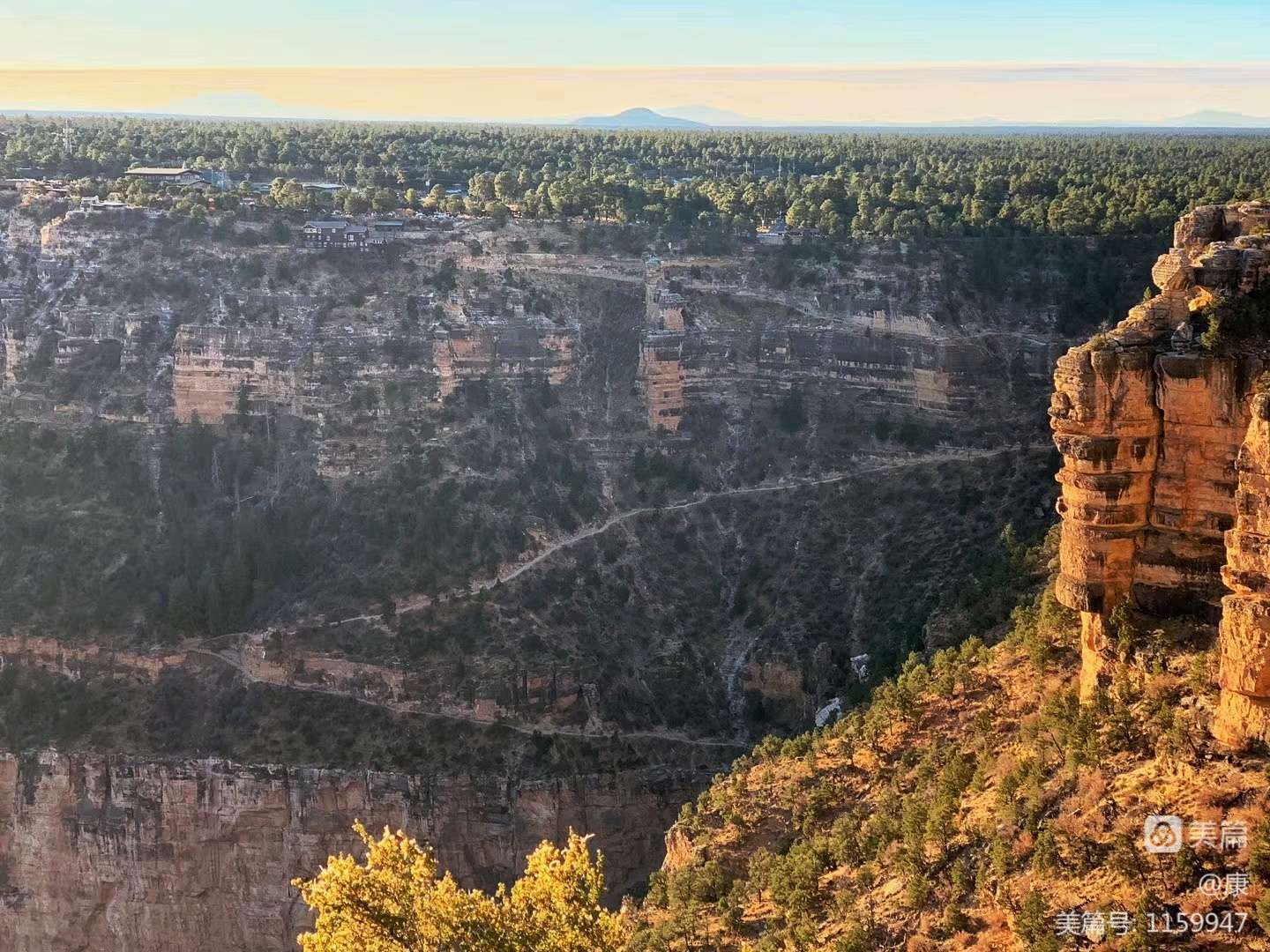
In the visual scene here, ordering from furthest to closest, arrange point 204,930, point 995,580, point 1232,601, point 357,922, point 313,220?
point 313,220
point 204,930
point 995,580
point 357,922
point 1232,601

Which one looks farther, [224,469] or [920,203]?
[920,203]

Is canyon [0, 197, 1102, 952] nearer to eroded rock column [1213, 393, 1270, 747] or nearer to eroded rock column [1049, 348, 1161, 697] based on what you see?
eroded rock column [1049, 348, 1161, 697]

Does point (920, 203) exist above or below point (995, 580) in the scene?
above

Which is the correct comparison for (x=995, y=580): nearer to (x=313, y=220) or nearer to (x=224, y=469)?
(x=224, y=469)

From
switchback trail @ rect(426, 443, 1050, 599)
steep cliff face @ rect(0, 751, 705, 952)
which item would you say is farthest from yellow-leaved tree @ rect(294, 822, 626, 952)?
switchback trail @ rect(426, 443, 1050, 599)

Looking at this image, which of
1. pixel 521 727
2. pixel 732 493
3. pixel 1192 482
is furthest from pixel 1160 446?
pixel 732 493

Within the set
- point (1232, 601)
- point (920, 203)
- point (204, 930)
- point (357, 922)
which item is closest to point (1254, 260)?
point (1232, 601)

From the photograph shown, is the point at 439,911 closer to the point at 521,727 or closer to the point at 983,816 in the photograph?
the point at 983,816

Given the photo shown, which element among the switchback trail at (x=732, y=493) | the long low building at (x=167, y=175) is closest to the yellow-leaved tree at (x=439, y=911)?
the switchback trail at (x=732, y=493)
